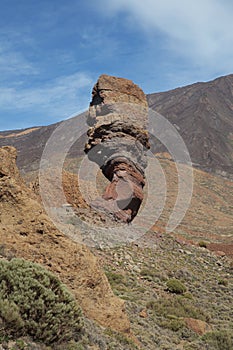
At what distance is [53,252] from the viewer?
7.34 m

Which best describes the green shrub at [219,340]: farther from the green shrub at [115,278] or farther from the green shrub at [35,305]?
the green shrub at [35,305]

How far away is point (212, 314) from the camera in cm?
1234

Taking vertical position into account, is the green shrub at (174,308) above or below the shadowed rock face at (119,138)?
below

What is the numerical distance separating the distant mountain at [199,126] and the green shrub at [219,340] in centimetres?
7587

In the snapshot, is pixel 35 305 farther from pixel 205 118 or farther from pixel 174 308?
pixel 205 118

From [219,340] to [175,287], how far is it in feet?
13.5

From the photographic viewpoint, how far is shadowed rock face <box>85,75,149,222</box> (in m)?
17.5

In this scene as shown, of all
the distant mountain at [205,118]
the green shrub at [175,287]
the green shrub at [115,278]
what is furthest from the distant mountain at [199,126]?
the green shrub at [115,278]

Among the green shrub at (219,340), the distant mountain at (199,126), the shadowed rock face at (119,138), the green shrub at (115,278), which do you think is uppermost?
the distant mountain at (199,126)

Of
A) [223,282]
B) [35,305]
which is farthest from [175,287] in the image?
[35,305]

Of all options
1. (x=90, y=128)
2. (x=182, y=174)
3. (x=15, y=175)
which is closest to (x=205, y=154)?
(x=182, y=174)

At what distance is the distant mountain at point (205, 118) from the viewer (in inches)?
4365

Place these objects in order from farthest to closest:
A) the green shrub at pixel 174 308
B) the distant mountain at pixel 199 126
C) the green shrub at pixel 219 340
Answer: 1. the distant mountain at pixel 199 126
2. the green shrub at pixel 174 308
3. the green shrub at pixel 219 340

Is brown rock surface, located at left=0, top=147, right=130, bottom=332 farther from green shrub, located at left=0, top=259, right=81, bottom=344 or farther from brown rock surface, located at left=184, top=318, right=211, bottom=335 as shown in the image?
brown rock surface, located at left=184, top=318, right=211, bottom=335
